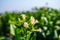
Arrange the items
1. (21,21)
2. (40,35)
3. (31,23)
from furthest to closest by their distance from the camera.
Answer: (40,35), (21,21), (31,23)

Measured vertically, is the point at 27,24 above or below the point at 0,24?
below

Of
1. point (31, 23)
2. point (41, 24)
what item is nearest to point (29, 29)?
point (31, 23)

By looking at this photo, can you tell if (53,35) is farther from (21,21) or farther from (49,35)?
(21,21)

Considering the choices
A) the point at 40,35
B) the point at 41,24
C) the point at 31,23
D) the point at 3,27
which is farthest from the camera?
the point at 3,27

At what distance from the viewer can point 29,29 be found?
1.74m

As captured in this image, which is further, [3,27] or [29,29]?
[3,27]

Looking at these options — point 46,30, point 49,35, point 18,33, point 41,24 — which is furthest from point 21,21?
point 41,24

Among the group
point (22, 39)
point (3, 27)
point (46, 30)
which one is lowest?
point (22, 39)

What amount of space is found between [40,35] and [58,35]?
0.36 metres

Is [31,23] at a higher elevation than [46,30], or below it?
below

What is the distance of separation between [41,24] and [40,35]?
0.68 meters

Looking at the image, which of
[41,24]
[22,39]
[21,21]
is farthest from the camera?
[41,24]

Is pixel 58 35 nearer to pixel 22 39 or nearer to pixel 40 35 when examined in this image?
pixel 40 35

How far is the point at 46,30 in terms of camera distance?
10.8 feet
